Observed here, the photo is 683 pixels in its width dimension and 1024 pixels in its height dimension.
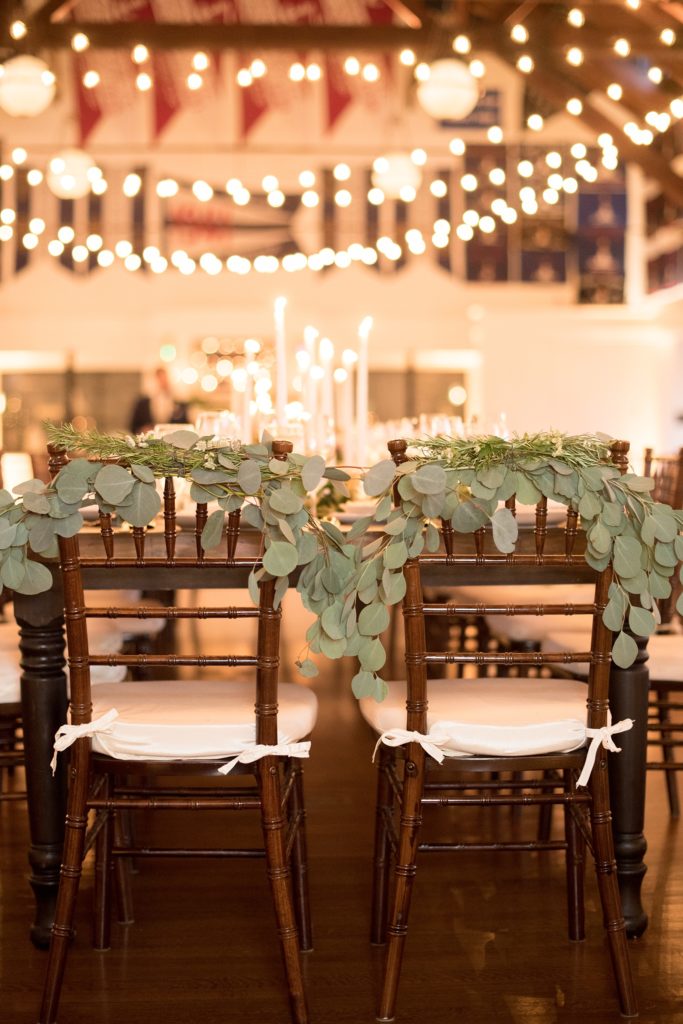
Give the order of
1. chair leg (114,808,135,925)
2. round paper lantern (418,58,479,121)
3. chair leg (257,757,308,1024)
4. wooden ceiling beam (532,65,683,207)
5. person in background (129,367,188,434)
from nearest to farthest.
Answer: chair leg (257,757,308,1024) → chair leg (114,808,135,925) → round paper lantern (418,58,479,121) → person in background (129,367,188,434) → wooden ceiling beam (532,65,683,207)

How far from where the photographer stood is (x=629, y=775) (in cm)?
211

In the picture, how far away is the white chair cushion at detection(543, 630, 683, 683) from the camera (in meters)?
2.50

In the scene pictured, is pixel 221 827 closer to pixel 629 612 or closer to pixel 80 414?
pixel 629 612

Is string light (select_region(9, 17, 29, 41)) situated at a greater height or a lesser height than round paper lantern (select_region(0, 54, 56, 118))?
greater

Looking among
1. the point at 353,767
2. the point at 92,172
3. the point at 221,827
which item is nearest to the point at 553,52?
the point at 92,172

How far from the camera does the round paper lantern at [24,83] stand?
15.8ft

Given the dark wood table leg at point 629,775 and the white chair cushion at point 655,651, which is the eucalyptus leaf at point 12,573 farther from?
the white chair cushion at point 655,651

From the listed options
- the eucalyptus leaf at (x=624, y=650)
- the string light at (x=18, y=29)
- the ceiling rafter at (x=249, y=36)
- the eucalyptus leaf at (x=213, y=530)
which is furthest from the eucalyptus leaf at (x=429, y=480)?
the ceiling rafter at (x=249, y=36)

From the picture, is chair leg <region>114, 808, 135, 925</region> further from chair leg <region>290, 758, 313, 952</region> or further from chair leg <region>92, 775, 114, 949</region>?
chair leg <region>290, 758, 313, 952</region>

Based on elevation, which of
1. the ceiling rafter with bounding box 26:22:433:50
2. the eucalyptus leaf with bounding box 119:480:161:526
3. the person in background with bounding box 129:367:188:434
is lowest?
the eucalyptus leaf with bounding box 119:480:161:526

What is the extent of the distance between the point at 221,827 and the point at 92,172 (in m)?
4.77

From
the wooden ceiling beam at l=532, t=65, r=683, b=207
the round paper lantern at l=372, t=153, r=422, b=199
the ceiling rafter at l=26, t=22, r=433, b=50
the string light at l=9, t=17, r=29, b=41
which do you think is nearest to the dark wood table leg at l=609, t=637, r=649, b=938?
the string light at l=9, t=17, r=29, b=41

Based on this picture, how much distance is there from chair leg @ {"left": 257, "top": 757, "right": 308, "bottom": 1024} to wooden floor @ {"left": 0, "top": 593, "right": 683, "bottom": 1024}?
8 cm

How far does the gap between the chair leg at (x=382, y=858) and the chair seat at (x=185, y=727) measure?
226 mm
